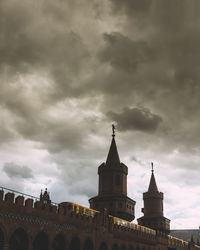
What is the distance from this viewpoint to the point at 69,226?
104 feet

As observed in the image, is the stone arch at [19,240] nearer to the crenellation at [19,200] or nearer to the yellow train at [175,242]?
the crenellation at [19,200]

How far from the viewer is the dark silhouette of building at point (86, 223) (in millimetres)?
25484

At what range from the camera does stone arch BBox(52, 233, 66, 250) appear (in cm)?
3060

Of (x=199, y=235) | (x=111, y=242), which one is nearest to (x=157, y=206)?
(x=111, y=242)

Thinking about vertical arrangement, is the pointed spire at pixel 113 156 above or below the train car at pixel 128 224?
above

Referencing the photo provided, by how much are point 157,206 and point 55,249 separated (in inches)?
1715

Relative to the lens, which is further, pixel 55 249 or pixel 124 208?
pixel 124 208

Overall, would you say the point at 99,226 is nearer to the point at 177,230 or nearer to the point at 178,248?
the point at 178,248

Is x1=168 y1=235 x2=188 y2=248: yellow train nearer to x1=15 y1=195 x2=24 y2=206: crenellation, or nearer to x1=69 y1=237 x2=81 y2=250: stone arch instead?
x1=69 y1=237 x2=81 y2=250: stone arch

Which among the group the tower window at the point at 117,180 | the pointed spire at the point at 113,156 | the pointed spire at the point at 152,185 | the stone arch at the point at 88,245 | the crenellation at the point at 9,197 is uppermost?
the pointed spire at the point at 113,156

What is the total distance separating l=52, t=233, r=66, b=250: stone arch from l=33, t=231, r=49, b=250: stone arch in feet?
6.40

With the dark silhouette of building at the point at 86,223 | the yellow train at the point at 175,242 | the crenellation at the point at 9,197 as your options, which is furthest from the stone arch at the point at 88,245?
the yellow train at the point at 175,242

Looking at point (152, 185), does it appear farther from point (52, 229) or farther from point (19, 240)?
point (19, 240)

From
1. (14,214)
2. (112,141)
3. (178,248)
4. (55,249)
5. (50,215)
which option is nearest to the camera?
(14,214)
